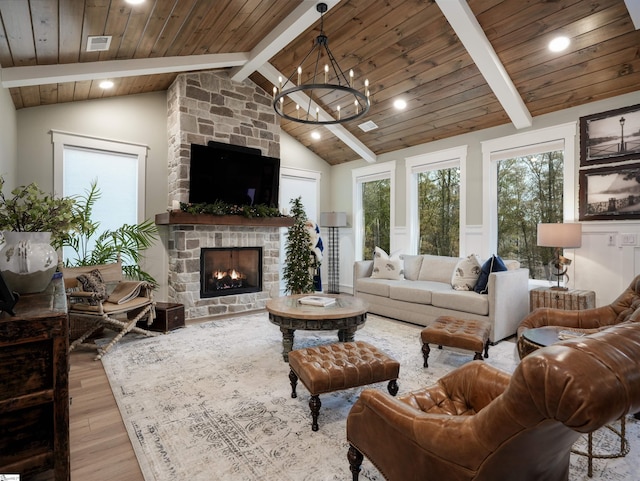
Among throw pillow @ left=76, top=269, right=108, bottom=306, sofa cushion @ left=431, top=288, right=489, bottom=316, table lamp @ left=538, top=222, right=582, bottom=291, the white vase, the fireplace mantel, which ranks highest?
the fireplace mantel

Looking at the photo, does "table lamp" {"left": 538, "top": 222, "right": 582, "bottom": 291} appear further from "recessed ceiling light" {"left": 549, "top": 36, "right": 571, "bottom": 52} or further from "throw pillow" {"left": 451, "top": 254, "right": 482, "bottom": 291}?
"recessed ceiling light" {"left": 549, "top": 36, "right": 571, "bottom": 52}

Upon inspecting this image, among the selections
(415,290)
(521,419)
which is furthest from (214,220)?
(521,419)

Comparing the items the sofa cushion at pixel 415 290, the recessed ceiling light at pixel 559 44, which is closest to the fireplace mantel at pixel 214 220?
the sofa cushion at pixel 415 290

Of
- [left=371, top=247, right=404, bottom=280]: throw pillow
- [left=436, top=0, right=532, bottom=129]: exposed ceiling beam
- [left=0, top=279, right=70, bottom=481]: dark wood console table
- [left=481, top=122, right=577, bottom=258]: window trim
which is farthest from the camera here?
[left=371, top=247, right=404, bottom=280]: throw pillow

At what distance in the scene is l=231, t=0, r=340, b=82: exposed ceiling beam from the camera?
11.5 ft

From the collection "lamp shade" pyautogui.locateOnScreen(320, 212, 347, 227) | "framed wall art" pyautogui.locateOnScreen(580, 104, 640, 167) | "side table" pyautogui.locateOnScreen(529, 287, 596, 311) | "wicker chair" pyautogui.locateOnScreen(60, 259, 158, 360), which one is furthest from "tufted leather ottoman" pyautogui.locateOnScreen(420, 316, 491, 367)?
"lamp shade" pyautogui.locateOnScreen(320, 212, 347, 227)

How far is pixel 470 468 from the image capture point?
96 cm

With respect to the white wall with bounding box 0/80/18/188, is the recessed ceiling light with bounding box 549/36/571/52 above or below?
above

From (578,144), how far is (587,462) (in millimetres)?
3537

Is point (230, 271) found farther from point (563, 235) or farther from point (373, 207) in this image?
point (563, 235)

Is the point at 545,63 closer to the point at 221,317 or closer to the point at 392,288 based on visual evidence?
the point at 392,288

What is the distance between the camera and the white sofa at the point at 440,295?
375cm

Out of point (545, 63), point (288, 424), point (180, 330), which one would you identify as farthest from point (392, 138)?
point (288, 424)

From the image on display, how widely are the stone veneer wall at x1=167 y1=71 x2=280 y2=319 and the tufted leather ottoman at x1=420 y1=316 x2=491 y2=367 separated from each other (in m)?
3.09
